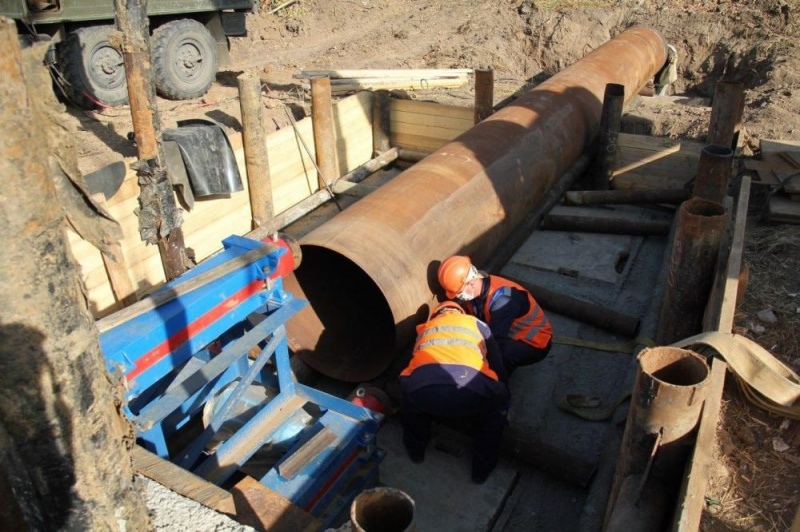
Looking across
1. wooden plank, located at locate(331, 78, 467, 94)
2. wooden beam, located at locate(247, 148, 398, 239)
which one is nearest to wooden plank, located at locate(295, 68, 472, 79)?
wooden plank, located at locate(331, 78, 467, 94)

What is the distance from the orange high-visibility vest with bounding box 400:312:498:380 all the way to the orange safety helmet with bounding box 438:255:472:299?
0.40m

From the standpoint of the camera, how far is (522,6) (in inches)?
569

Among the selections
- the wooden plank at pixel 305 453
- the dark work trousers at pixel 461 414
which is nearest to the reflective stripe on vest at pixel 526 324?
the dark work trousers at pixel 461 414

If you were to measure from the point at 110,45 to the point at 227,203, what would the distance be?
3102 millimetres

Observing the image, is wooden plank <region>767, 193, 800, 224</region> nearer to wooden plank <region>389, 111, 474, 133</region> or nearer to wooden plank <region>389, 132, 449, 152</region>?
wooden plank <region>389, 111, 474, 133</region>

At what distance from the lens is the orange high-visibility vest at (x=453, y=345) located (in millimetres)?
4141

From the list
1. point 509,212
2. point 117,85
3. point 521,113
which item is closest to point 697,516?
point 509,212

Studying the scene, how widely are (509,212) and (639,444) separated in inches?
125

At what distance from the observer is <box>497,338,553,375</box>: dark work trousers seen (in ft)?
15.5

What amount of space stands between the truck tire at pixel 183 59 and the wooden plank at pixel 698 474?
8.76m

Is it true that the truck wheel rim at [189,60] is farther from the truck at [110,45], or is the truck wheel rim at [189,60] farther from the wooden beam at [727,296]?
the wooden beam at [727,296]

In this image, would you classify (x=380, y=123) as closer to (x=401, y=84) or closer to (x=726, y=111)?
(x=401, y=84)

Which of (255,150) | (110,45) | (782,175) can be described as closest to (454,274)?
(255,150)

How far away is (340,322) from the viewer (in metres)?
5.47
